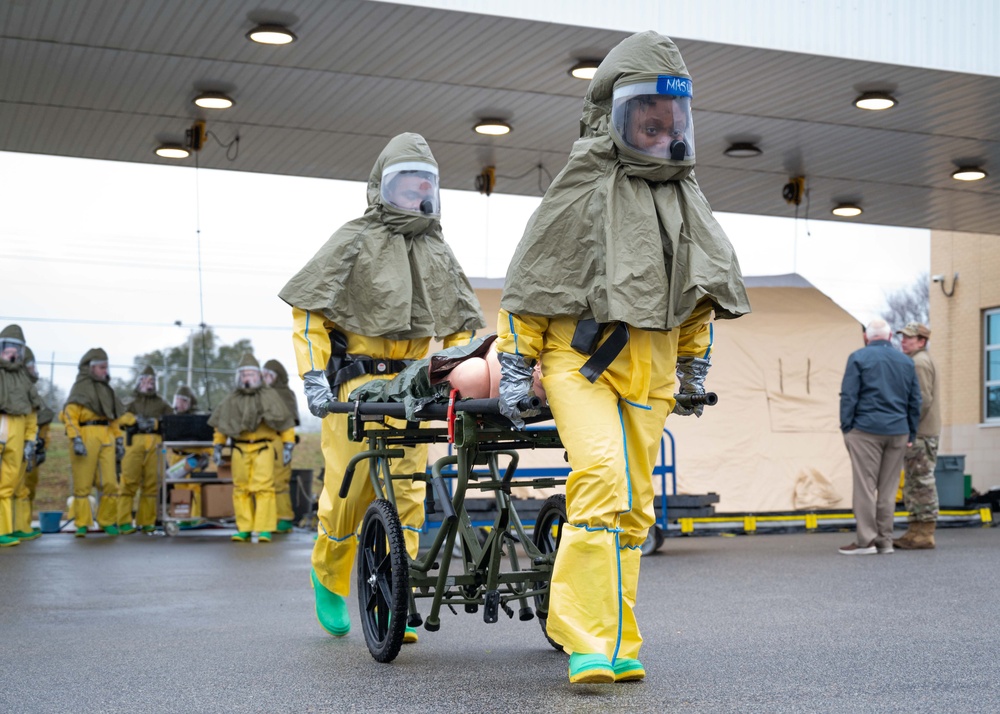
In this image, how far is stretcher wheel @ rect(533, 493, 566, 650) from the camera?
551 centimetres

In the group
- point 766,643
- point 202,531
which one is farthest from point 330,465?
point 202,531

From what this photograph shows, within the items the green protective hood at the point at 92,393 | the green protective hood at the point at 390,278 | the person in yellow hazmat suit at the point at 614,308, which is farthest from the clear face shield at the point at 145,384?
the person in yellow hazmat suit at the point at 614,308

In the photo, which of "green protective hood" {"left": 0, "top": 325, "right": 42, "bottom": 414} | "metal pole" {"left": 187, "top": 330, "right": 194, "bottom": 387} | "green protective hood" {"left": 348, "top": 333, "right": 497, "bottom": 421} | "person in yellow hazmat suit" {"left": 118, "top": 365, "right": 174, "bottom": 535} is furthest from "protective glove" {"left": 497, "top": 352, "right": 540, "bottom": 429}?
"metal pole" {"left": 187, "top": 330, "right": 194, "bottom": 387}

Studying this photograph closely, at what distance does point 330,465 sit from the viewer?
237 inches

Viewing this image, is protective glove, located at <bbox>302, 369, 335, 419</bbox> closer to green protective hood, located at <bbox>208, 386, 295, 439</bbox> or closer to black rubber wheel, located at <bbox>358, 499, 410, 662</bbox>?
black rubber wheel, located at <bbox>358, 499, 410, 662</bbox>

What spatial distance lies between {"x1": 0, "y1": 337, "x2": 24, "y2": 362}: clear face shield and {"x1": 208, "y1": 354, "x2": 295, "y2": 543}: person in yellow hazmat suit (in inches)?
91.4

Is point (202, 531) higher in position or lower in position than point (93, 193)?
lower

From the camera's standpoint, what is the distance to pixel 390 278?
614 cm

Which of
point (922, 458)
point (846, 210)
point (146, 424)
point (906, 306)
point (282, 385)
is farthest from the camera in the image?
point (906, 306)

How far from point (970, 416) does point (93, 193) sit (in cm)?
1408

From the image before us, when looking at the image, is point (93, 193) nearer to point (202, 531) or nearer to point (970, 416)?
point (202, 531)

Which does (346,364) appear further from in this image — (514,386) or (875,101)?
(875,101)

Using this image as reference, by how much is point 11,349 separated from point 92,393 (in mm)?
2600

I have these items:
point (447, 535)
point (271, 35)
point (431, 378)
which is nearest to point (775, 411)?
point (271, 35)
